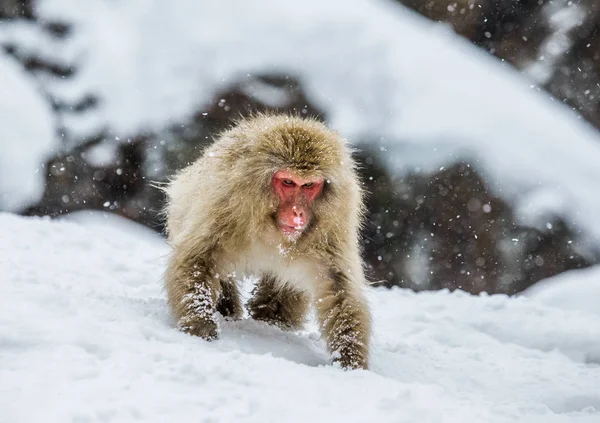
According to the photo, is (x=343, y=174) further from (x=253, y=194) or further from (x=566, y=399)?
(x=566, y=399)

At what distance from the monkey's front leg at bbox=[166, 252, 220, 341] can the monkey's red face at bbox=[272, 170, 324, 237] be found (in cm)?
50

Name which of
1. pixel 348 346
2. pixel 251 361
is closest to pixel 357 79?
pixel 348 346

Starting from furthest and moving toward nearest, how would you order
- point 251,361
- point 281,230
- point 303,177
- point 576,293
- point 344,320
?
point 576,293 < point 344,320 < point 281,230 < point 303,177 < point 251,361

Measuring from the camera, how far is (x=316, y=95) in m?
8.03

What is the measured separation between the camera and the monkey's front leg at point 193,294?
3391mm

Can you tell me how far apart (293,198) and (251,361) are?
945 millimetres

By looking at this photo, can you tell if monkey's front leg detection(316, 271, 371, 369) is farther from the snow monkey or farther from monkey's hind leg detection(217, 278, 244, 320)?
monkey's hind leg detection(217, 278, 244, 320)

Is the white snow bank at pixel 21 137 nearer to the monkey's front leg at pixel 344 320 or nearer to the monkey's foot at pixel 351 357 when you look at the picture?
the monkey's front leg at pixel 344 320

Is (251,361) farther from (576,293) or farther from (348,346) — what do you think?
(576,293)

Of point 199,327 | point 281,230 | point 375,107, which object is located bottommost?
point 199,327

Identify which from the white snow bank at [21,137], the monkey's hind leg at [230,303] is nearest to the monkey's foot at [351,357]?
the monkey's hind leg at [230,303]

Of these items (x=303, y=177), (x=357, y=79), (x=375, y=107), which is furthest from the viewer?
(x=357, y=79)

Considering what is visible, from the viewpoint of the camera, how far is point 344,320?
3588mm

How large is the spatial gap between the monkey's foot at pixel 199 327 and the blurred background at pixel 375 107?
4.20 meters
